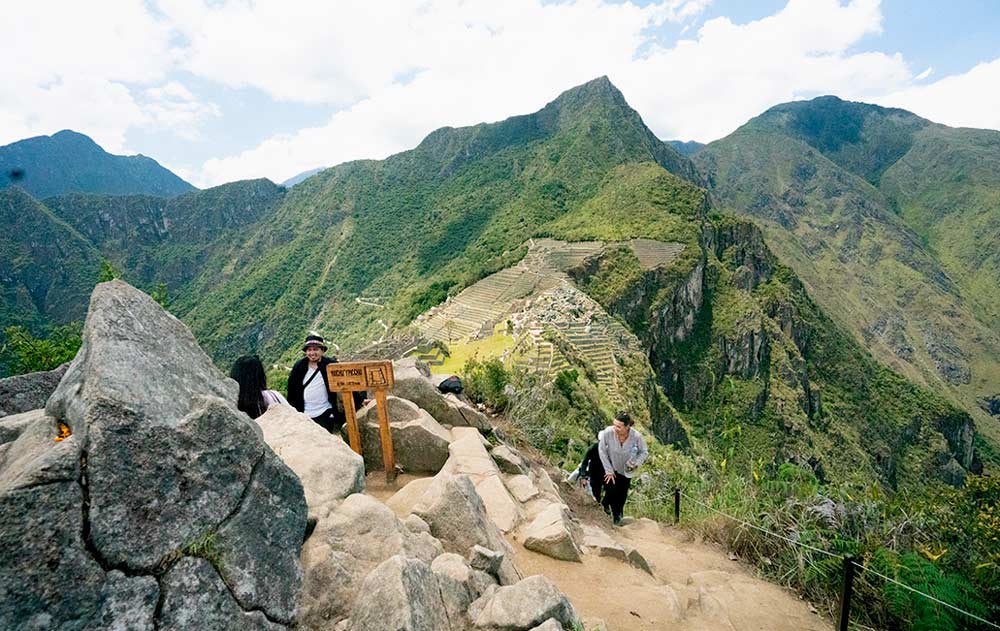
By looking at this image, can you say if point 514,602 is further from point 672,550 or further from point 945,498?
point 945,498

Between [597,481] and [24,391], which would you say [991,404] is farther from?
[24,391]

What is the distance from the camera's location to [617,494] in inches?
241

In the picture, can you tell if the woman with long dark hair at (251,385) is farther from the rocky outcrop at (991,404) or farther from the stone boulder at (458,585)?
the rocky outcrop at (991,404)

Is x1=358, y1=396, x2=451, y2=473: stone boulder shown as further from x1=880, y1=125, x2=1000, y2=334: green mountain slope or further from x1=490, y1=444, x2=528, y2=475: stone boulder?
x1=880, y1=125, x2=1000, y2=334: green mountain slope

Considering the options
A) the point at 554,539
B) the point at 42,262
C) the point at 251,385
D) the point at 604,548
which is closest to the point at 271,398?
the point at 251,385

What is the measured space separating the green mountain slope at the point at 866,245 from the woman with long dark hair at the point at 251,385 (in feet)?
379

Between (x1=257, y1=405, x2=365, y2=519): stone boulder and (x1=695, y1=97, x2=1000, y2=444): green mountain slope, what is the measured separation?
115412 millimetres

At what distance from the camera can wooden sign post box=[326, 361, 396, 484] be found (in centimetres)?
487

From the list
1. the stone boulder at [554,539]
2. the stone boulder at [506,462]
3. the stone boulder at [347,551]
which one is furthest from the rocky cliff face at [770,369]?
the stone boulder at [347,551]

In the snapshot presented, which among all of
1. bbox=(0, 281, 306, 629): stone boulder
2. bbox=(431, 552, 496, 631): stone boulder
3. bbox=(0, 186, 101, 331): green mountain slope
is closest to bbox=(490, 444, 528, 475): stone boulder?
bbox=(431, 552, 496, 631): stone boulder

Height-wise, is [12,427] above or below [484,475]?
above

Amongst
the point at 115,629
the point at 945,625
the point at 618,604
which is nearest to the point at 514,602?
the point at 618,604

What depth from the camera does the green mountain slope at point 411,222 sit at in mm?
78250

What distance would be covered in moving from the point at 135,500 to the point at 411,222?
108970 millimetres
